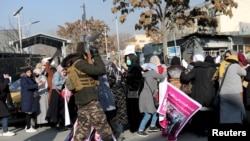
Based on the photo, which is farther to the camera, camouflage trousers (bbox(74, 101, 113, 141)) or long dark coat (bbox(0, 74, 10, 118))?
long dark coat (bbox(0, 74, 10, 118))

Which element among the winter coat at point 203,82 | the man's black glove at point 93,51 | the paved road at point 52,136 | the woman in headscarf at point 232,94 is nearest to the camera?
the man's black glove at point 93,51

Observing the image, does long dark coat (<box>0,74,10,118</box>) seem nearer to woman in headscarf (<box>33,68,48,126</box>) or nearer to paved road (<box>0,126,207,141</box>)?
paved road (<box>0,126,207,141</box>)

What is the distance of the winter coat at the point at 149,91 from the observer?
9.05 m

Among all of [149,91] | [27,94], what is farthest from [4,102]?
[149,91]

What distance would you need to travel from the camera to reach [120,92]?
28.5 ft

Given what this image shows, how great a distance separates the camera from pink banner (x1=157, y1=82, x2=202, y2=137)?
7.82 meters

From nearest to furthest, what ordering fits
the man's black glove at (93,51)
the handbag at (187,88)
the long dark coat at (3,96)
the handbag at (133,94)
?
the man's black glove at (93,51) < the handbag at (187,88) < the handbag at (133,94) < the long dark coat at (3,96)

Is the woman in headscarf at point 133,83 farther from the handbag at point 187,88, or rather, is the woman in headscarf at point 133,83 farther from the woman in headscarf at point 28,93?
the woman in headscarf at point 28,93

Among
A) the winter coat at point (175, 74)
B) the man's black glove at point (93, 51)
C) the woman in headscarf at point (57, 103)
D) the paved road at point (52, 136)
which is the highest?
the man's black glove at point (93, 51)

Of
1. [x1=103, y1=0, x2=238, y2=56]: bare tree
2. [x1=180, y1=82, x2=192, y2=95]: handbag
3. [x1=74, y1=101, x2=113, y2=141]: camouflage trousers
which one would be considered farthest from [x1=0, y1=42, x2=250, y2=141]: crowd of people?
[x1=103, y1=0, x2=238, y2=56]: bare tree

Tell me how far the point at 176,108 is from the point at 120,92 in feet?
4.30

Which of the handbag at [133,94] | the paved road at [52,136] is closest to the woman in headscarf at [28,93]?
the paved road at [52,136]

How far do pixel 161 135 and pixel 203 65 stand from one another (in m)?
1.90

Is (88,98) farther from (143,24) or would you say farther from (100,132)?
(143,24)
